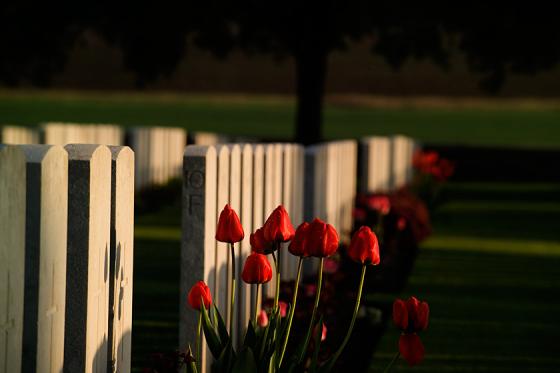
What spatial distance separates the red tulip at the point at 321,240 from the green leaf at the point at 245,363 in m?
0.43

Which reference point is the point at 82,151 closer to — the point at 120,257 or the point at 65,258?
the point at 65,258

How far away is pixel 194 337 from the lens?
468cm

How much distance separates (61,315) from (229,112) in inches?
3231

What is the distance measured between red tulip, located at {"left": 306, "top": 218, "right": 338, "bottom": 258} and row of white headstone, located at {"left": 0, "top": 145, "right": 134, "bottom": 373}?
625 mm

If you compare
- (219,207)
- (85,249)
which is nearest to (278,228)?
(219,207)

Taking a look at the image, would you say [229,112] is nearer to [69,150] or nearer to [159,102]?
[159,102]

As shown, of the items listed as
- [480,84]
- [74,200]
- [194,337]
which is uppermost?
[480,84]

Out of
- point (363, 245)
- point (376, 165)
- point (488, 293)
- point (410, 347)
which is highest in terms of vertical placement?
point (376, 165)

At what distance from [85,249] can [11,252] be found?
0.56 meters

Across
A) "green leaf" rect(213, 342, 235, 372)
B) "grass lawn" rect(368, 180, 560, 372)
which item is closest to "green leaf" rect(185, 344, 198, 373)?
"green leaf" rect(213, 342, 235, 372)

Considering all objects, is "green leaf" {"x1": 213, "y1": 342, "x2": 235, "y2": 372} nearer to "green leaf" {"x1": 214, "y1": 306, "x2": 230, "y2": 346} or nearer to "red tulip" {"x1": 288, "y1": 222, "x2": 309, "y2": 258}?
"green leaf" {"x1": 214, "y1": 306, "x2": 230, "y2": 346}

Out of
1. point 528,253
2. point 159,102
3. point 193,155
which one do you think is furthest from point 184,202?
point 159,102

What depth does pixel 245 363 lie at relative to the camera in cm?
408

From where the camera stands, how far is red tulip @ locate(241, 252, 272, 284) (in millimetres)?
4062
